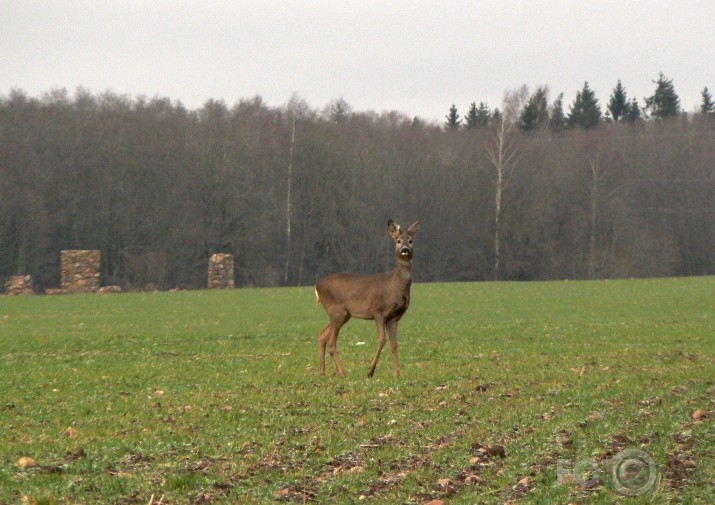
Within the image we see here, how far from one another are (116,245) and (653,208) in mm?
52107

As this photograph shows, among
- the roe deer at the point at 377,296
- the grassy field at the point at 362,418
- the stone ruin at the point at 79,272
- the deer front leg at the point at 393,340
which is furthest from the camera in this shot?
the stone ruin at the point at 79,272

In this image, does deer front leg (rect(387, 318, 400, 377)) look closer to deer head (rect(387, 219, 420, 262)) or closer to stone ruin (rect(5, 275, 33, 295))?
deer head (rect(387, 219, 420, 262))

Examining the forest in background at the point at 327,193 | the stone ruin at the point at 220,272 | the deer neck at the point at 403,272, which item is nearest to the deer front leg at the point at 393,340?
the deer neck at the point at 403,272

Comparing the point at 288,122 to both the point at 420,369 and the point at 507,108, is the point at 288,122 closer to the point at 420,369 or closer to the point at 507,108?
the point at 507,108

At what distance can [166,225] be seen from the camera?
264ft

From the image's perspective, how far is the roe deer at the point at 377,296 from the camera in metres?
14.7

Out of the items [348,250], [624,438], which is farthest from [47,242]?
[624,438]

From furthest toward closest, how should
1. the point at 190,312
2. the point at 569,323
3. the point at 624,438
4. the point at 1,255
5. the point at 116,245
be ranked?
the point at 116,245 < the point at 1,255 < the point at 190,312 < the point at 569,323 < the point at 624,438

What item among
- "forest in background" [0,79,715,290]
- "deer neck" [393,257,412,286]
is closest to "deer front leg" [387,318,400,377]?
"deer neck" [393,257,412,286]

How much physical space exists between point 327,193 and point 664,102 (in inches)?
2237

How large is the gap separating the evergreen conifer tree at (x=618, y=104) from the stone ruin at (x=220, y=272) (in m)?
87.7

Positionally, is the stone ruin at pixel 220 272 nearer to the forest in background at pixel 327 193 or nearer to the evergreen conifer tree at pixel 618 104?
the forest in background at pixel 327 193

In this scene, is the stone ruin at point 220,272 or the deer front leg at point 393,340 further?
the stone ruin at point 220,272

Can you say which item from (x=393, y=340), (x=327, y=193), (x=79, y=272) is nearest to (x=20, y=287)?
(x=79, y=272)
